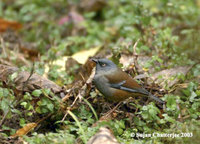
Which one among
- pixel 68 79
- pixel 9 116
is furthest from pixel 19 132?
pixel 68 79

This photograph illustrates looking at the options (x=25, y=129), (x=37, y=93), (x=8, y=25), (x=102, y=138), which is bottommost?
(x=25, y=129)

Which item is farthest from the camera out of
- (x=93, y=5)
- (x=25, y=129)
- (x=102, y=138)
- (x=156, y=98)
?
(x=93, y=5)

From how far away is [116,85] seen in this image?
4891 millimetres

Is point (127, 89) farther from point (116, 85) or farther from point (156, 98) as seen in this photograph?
point (156, 98)

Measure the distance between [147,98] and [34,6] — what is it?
4809 mm

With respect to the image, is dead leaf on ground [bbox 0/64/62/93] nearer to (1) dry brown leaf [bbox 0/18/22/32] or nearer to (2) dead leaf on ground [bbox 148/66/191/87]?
(2) dead leaf on ground [bbox 148/66/191/87]

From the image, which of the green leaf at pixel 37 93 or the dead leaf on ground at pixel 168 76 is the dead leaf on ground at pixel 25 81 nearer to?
the green leaf at pixel 37 93

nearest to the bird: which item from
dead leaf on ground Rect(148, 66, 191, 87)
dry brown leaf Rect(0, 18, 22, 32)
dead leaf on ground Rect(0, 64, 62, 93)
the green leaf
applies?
dead leaf on ground Rect(148, 66, 191, 87)

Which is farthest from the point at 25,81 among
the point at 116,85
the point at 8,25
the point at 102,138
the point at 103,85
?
the point at 8,25

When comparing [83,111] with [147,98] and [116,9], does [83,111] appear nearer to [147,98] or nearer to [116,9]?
[147,98]

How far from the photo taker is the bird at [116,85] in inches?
187

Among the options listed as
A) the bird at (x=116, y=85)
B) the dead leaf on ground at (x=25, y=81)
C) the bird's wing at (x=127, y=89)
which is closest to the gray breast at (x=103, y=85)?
the bird at (x=116, y=85)

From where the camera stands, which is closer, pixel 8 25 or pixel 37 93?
pixel 37 93

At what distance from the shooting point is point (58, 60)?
662 centimetres
